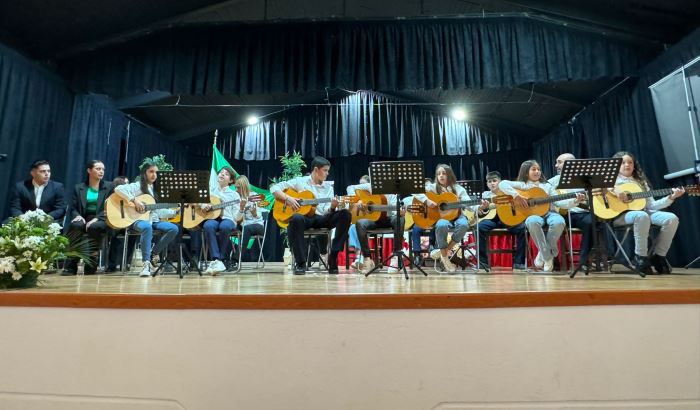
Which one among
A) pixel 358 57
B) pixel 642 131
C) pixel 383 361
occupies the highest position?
pixel 358 57

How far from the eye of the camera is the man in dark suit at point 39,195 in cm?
452

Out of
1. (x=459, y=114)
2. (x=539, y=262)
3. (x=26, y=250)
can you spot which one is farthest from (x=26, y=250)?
(x=459, y=114)

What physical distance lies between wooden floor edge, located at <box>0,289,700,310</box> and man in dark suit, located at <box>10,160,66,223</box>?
3.90 m

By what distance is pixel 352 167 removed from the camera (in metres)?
10.4

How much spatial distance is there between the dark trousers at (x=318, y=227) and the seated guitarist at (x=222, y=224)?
0.84 metres

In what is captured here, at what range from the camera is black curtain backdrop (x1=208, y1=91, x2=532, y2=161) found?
9.59 meters

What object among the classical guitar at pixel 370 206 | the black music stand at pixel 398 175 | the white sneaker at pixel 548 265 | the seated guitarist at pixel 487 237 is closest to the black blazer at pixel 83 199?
the classical guitar at pixel 370 206

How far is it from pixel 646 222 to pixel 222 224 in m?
4.30

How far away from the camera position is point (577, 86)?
6914 millimetres

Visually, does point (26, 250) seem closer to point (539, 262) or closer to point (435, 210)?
point (435, 210)

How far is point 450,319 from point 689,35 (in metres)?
5.64

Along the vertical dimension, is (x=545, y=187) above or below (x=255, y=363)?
above

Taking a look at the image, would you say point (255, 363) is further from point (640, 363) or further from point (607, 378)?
point (640, 363)

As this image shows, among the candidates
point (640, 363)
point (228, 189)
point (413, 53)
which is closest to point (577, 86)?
point (413, 53)
